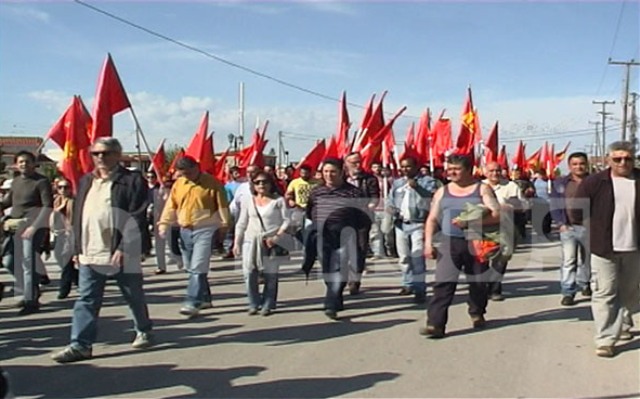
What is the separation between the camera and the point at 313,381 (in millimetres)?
5242

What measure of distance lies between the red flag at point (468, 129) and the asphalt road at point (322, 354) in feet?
25.0

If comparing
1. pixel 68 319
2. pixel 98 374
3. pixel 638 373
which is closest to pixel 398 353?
pixel 638 373

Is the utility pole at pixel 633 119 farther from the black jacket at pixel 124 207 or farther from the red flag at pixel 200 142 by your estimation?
the black jacket at pixel 124 207

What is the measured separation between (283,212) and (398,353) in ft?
8.02

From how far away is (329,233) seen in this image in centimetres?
774

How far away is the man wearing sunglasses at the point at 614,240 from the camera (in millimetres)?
5844

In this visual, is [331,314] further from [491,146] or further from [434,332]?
[491,146]

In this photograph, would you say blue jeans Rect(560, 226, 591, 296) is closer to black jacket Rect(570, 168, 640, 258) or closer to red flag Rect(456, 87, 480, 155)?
black jacket Rect(570, 168, 640, 258)

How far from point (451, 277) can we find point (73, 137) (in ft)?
18.2

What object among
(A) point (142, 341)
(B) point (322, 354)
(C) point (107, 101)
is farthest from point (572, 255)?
(C) point (107, 101)

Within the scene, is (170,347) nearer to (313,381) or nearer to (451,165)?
(313,381)

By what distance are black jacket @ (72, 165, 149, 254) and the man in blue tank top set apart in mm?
2577

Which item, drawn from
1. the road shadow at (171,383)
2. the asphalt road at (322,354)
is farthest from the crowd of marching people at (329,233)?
the road shadow at (171,383)

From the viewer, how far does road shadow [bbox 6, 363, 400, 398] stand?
16.4 ft
